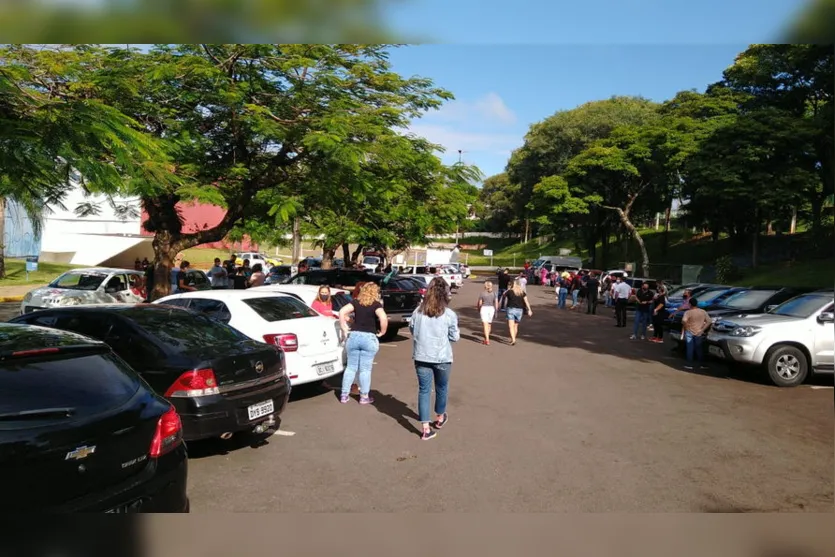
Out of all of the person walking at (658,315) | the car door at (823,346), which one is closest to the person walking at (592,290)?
the person walking at (658,315)

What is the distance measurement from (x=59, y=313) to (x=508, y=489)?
511 cm

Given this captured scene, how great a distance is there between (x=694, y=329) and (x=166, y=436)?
35.3ft

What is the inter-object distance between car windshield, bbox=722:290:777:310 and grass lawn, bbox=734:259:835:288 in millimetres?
13071

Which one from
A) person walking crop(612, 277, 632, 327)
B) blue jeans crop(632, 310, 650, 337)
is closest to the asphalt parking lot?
blue jeans crop(632, 310, 650, 337)

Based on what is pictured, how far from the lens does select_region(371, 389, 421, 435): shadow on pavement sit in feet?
23.6

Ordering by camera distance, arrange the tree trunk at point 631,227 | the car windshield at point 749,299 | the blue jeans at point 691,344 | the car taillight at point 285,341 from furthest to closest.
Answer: the tree trunk at point 631,227, the car windshield at point 749,299, the blue jeans at point 691,344, the car taillight at point 285,341

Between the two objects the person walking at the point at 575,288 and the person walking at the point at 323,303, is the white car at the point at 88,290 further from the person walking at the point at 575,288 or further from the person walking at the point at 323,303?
the person walking at the point at 575,288

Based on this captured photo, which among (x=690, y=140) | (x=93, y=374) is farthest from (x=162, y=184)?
(x=690, y=140)

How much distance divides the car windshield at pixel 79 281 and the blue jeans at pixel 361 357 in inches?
396

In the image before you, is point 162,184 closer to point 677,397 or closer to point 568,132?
point 677,397

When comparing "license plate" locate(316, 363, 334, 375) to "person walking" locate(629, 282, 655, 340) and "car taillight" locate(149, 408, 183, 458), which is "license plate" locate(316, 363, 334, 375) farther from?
"person walking" locate(629, 282, 655, 340)

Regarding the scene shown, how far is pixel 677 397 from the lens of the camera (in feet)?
29.7

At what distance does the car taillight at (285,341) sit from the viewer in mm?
7855
